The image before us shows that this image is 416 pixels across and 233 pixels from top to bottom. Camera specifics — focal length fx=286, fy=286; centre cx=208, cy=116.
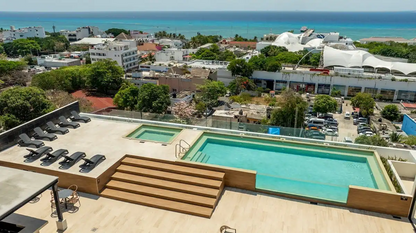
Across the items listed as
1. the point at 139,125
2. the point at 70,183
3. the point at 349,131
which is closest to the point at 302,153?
the point at 139,125

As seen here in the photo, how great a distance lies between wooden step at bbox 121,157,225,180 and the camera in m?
9.93

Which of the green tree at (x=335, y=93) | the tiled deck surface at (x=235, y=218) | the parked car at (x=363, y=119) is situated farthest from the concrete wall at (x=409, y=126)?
the tiled deck surface at (x=235, y=218)

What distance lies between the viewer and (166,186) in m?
9.65

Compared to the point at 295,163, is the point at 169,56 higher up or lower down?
lower down

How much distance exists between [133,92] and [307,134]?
24748 mm

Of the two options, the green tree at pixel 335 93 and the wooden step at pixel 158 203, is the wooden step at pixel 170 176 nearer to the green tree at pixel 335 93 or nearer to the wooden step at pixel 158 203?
the wooden step at pixel 158 203

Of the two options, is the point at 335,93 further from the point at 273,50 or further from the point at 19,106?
the point at 19,106

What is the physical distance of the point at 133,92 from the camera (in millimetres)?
33750

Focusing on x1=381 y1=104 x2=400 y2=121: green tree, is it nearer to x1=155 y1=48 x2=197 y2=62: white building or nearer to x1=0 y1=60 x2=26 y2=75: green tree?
x1=155 y1=48 x2=197 y2=62: white building

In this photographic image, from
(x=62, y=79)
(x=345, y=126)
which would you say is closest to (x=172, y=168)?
(x=345, y=126)

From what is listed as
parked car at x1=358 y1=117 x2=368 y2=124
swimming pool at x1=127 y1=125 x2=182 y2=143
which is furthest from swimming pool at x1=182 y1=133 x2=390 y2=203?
parked car at x1=358 y1=117 x2=368 y2=124

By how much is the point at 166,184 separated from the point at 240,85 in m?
33.2

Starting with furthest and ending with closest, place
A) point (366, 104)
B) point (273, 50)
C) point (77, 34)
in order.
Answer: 1. point (77, 34)
2. point (273, 50)
3. point (366, 104)

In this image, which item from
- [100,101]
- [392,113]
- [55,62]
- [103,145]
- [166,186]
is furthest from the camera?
[55,62]
